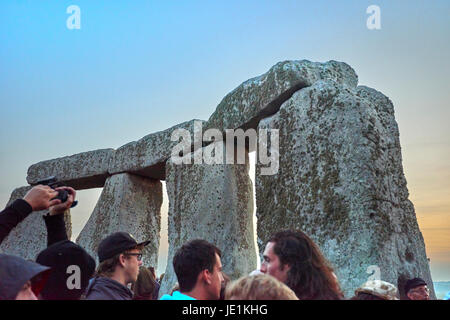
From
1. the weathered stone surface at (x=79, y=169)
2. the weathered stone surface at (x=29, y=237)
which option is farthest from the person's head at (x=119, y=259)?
the weathered stone surface at (x=29, y=237)

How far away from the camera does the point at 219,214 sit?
5523mm

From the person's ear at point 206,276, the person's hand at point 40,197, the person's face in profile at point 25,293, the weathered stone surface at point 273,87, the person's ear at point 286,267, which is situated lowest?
the person's face in profile at point 25,293

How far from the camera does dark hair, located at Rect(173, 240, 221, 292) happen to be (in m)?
2.49

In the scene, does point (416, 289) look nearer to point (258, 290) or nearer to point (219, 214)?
point (258, 290)

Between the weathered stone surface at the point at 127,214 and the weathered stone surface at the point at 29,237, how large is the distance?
1.15 meters

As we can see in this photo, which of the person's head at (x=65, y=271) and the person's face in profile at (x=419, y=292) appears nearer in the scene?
the person's head at (x=65, y=271)

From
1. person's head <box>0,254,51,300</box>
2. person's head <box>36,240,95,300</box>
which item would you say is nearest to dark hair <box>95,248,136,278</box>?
person's head <box>36,240,95,300</box>

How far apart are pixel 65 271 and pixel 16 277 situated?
34.2 inches

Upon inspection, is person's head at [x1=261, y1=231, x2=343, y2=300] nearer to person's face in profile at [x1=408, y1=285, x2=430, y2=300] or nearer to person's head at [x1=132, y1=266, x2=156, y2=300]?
person's face in profile at [x1=408, y1=285, x2=430, y2=300]

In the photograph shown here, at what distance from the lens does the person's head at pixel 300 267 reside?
7.35 ft

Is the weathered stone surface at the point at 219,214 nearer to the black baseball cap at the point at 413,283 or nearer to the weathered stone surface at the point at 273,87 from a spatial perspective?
the weathered stone surface at the point at 273,87

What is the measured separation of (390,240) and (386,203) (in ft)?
0.92
